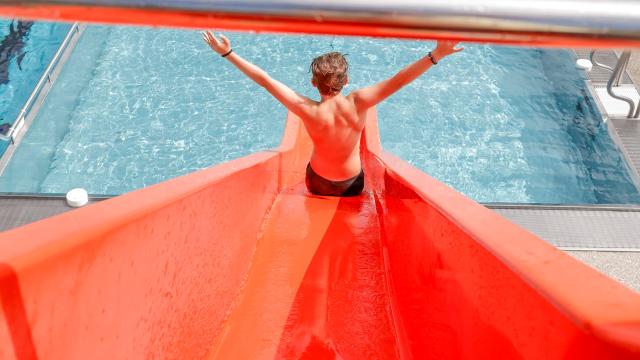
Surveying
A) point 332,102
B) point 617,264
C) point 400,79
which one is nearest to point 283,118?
point 332,102

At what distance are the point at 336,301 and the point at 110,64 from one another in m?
5.57

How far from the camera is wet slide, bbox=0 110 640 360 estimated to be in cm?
123

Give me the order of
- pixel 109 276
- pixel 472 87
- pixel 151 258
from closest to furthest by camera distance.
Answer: pixel 109 276 < pixel 151 258 < pixel 472 87

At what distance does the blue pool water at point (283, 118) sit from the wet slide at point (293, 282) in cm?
295

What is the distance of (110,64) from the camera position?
23.0 feet

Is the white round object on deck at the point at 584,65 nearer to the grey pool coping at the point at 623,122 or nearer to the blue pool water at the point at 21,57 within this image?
the grey pool coping at the point at 623,122

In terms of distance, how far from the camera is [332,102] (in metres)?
3.11

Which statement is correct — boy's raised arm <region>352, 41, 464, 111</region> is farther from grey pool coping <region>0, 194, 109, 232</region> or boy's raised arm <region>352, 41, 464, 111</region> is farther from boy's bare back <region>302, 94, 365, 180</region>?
grey pool coping <region>0, 194, 109, 232</region>

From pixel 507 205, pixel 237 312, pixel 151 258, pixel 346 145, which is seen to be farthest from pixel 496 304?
pixel 507 205

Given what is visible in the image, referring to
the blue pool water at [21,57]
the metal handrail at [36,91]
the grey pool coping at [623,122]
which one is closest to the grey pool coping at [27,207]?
the metal handrail at [36,91]

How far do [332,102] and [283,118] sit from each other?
3.44m

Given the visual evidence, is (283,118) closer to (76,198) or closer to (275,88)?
(76,198)

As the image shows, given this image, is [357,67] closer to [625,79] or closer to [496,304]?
[625,79]

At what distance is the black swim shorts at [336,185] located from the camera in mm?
3668
